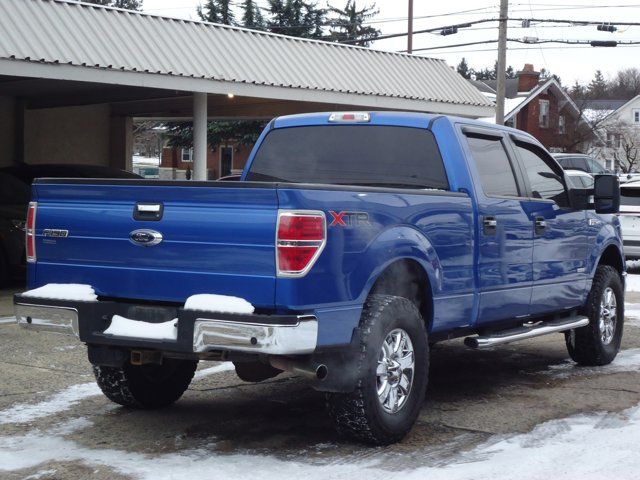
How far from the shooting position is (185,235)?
5957 mm

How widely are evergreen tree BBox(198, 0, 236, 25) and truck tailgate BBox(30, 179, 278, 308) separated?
50.4 m

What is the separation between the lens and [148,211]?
6094 millimetres

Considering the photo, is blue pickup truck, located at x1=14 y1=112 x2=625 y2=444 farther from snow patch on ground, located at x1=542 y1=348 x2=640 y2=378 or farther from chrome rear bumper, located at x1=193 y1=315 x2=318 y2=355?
snow patch on ground, located at x1=542 y1=348 x2=640 y2=378

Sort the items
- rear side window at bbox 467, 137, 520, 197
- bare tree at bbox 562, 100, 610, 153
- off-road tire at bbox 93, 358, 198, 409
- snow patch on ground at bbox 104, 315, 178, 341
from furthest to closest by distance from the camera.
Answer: bare tree at bbox 562, 100, 610, 153 < rear side window at bbox 467, 137, 520, 197 < off-road tire at bbox 93, 358, 198, 409 < snow patch on ground at bbox 104, 315, 178, 341

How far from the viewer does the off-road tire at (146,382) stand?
714 centimetres

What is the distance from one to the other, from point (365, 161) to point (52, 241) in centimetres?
238

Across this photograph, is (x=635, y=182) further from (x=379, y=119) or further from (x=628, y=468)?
(x=628, y=468)

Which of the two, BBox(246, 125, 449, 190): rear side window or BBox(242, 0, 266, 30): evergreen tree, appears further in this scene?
BBox(242, 0, 266, 30): evergreen tree

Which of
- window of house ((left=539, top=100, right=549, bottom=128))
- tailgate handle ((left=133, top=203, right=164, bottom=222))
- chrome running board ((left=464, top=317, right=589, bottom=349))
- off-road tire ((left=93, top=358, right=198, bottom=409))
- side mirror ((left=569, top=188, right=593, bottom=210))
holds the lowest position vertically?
off-road tire ((left=93, top=358, right=198, bottom=409))

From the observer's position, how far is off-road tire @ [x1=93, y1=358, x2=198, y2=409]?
23.4 feet

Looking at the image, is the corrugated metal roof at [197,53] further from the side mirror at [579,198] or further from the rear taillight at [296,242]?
the rear taillight at [296,242]

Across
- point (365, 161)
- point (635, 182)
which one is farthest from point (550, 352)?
point (635, 182)

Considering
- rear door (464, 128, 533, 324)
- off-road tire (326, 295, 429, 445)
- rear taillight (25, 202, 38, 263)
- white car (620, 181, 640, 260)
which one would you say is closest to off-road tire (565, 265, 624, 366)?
rear door (464, 128, 533, 324)

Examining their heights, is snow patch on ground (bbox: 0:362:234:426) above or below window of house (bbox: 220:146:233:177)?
below
